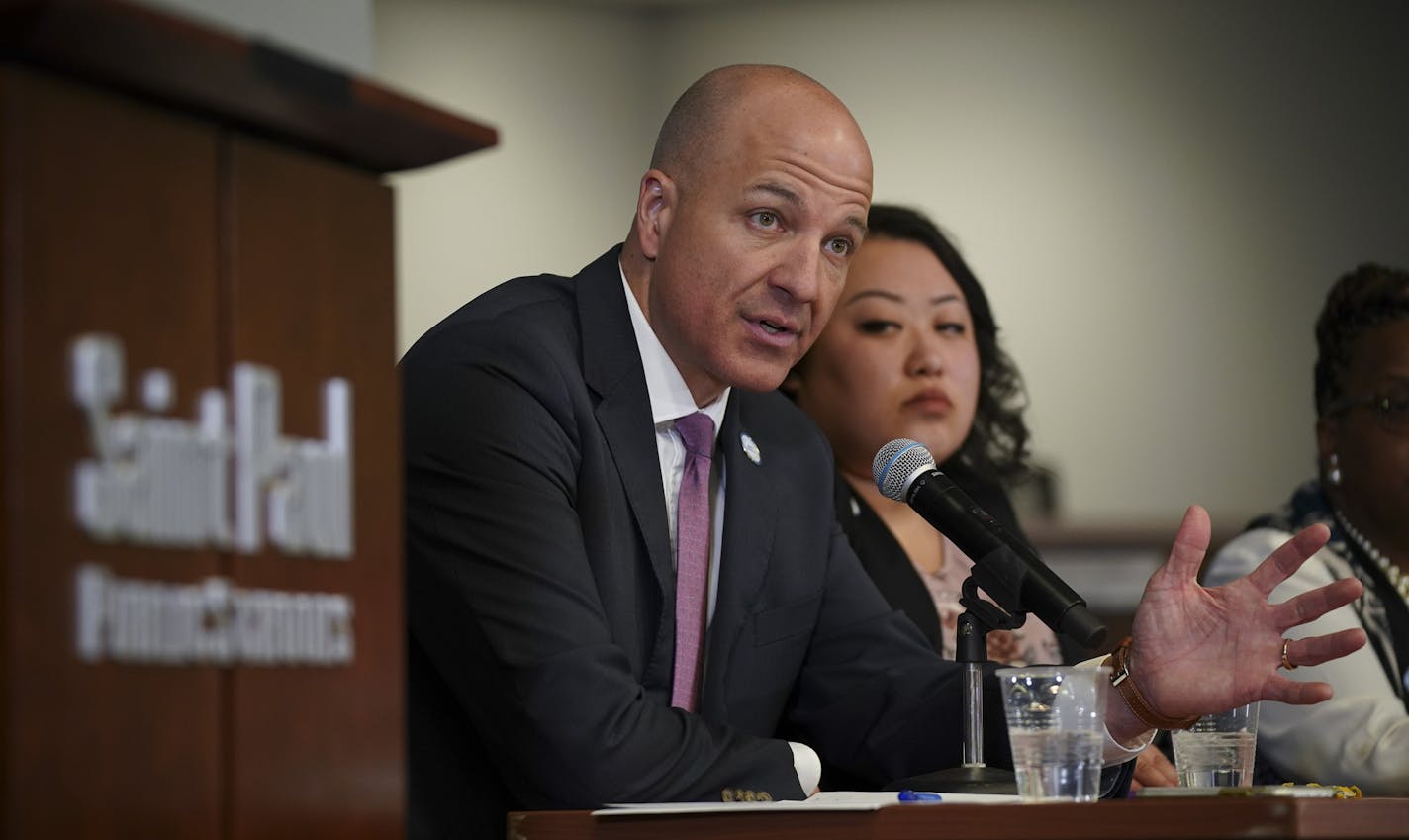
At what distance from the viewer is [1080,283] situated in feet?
20.2

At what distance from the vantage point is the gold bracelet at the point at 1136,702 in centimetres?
185

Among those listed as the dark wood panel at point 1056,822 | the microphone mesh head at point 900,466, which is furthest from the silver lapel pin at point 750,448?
the dark wood panel at point 1056,822

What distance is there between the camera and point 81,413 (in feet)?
3.53

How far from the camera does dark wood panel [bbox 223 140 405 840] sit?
1.18 meters

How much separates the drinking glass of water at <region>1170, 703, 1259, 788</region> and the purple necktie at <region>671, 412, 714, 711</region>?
0.56 meters

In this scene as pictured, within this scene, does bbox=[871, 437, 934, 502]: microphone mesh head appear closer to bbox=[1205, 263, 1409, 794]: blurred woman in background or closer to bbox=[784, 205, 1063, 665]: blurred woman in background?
bbox=[784, 205, 1063, 665]: blurred woman in background

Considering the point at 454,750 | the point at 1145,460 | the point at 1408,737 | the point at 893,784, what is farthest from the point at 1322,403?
the point at 1145,460

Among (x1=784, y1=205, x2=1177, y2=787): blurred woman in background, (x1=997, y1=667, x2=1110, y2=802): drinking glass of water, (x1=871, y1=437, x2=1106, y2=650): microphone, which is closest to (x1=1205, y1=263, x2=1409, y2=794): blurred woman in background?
(x1=784, y1=205, x2=1177, y2=787): blurred woman in background

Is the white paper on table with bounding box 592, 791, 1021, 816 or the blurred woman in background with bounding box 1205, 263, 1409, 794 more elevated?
the blurred woman in background with bounding box 1205, 263, 1409, 794

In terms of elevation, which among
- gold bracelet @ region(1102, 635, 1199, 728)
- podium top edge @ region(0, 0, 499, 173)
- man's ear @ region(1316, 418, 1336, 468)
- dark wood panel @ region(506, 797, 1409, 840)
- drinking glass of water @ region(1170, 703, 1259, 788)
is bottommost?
dark wood panel @ region(506, 797, 1409, 840)

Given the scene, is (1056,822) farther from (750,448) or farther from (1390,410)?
(1390,410)

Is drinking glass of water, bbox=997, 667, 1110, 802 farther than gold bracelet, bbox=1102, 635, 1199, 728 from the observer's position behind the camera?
No

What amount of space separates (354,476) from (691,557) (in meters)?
0.87

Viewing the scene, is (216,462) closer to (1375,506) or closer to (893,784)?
(893,784)
